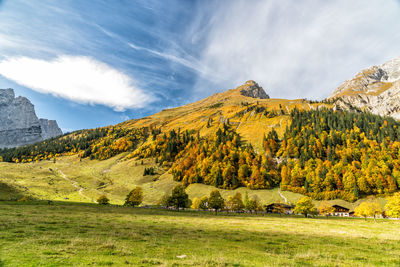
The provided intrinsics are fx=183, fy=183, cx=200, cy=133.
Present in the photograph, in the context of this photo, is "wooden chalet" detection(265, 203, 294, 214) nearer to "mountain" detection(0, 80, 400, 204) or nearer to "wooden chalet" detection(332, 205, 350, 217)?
"mountain" detection(0, 80, 400, 204)

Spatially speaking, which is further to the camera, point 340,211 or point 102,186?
point 102,186

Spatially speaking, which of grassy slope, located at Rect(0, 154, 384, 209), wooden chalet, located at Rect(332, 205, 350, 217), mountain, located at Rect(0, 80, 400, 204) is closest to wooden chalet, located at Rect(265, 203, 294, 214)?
grassy slope, located at Rect(0, 154, 384, 209)

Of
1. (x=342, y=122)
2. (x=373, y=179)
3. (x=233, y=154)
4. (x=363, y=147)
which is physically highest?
(x=342, y=122)

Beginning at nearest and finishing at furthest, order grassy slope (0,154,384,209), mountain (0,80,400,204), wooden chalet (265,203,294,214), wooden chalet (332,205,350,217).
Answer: wooden chalet (265,203,294,214) < wooden chalet (332,205,350,217) < grassy slope (0,154,384,209) < mountain (0,80,400,204)

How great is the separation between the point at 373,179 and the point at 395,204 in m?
67.7

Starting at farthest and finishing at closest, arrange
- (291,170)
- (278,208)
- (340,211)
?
(291,170), (340,211), (278,208)

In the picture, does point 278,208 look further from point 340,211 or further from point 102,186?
point 102,186

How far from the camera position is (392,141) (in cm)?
14750

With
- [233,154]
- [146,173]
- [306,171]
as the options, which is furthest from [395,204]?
[146,173]

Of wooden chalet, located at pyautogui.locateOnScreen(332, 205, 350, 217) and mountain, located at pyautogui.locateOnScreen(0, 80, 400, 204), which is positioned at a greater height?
mountain, located at pyautogui.locateOnScreen(0, 80, 400, 204)

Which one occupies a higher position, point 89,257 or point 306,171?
point 306,171

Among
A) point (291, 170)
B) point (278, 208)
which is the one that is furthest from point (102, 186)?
point (291, 170)

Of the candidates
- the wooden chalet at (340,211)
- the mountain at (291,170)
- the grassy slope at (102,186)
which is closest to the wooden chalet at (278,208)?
the grassy slope at (102,186)

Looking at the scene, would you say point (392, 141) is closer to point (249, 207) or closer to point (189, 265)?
point (249, 207)
